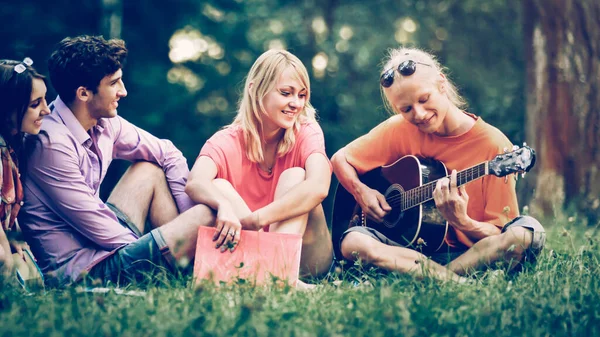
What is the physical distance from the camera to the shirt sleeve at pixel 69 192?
3678 millimetres

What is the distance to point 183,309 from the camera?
9.29ft

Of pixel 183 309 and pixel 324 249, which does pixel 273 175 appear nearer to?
pixel 324 249

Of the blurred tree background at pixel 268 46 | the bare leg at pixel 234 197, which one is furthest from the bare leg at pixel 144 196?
the blurred tree background at pixel 268 46

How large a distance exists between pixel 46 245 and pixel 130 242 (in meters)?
0.41

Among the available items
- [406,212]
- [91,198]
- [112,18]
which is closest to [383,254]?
[406,212]

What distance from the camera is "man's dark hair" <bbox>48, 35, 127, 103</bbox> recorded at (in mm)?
3895

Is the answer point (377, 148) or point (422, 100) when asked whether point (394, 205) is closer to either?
point (377, 148)

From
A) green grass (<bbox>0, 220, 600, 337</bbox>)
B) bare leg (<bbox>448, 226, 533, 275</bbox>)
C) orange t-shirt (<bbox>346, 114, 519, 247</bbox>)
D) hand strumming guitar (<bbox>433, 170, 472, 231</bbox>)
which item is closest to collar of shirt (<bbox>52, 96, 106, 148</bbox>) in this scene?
green grass (<bbox>0, 220, 600, 337</bbox>)

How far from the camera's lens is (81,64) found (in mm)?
3887

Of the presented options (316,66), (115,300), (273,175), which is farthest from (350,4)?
(115,300)

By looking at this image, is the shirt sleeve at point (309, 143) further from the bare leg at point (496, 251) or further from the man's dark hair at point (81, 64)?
the man's dark hair at point (81, 64)

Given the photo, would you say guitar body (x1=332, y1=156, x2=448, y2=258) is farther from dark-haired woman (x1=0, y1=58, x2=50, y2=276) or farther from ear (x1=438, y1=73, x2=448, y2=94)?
dark-haired woman (x1=0, y1=58, x2=50, y2=276)

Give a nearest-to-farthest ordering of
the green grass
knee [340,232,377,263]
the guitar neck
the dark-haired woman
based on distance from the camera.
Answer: the green grass < the dark-haired woman < the guitar neck < knee [340,232,377,263]

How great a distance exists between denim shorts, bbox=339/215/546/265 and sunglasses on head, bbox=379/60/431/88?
2.53 ft
